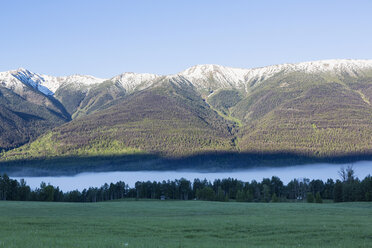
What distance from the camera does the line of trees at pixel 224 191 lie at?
11653 centimetres

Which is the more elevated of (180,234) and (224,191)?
(224,191)

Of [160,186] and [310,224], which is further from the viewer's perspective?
[160,186]

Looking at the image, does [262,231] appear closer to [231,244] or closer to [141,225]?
[231,244]

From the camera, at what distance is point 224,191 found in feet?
534

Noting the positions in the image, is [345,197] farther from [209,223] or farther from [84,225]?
[84,225]

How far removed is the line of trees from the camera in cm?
11653

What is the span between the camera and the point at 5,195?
136m

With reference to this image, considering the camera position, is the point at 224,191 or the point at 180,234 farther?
the point at 224,191

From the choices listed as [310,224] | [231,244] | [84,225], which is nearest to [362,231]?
[310,224]

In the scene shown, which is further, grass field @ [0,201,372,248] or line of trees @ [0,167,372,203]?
line of trees @ [0,167,372,203]

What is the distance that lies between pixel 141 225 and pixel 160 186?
135 m

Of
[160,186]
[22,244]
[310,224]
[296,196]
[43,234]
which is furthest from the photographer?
[160,186]

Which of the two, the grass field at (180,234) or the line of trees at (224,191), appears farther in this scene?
the line of trees at (224,191)

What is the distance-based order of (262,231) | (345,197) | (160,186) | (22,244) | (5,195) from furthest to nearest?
(160,186) < (5,195) < (345,197) < (262,231) < (22,244)
